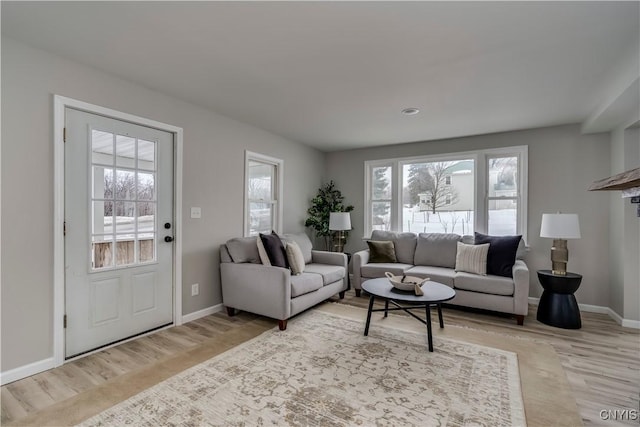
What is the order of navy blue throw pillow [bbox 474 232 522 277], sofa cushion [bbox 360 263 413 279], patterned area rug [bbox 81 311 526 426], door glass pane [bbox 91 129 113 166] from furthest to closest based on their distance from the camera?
sofa cushion [bbox 360 263 413 279] → navy blue throw pillow [bbox 474 232 522 277] → door glass pane [bbox 91 129 113 166] → patterned area rug [bbox 81 311 526 426]

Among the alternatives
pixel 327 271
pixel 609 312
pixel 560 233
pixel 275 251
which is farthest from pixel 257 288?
pixel 609 312

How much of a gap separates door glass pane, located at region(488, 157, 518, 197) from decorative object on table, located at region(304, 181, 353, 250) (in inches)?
88.0

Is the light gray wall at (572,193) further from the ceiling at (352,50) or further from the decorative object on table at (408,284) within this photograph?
the decorative object on table at (408,284)

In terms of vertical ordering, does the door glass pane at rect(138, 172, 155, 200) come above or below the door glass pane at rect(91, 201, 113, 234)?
above

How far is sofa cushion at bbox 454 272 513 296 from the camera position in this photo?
3307mm

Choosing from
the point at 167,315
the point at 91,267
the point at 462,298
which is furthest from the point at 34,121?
the point at 462,298

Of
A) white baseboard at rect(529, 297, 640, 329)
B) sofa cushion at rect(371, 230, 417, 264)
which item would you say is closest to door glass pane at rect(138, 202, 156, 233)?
sofa cushion at rect(371, 230, 417, 264)

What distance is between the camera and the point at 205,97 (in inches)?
122

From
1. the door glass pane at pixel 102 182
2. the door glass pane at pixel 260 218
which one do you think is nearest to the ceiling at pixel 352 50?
the door glass pane at pixel 102 182

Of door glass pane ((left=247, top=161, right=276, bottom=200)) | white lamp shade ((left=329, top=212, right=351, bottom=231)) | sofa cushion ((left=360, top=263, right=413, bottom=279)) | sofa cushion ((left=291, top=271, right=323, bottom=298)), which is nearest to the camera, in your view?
sofa cushion ((left=291, top=271, right=323, bottom=298))

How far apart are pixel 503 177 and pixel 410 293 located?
105 inches

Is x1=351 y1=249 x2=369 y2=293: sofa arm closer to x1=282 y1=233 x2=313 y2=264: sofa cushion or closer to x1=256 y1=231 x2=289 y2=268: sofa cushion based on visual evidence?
x1=282 y1=233 x2=313 y2=264: sofa cushion

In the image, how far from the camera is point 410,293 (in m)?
2.78

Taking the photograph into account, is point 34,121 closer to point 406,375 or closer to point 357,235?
point 406,375
